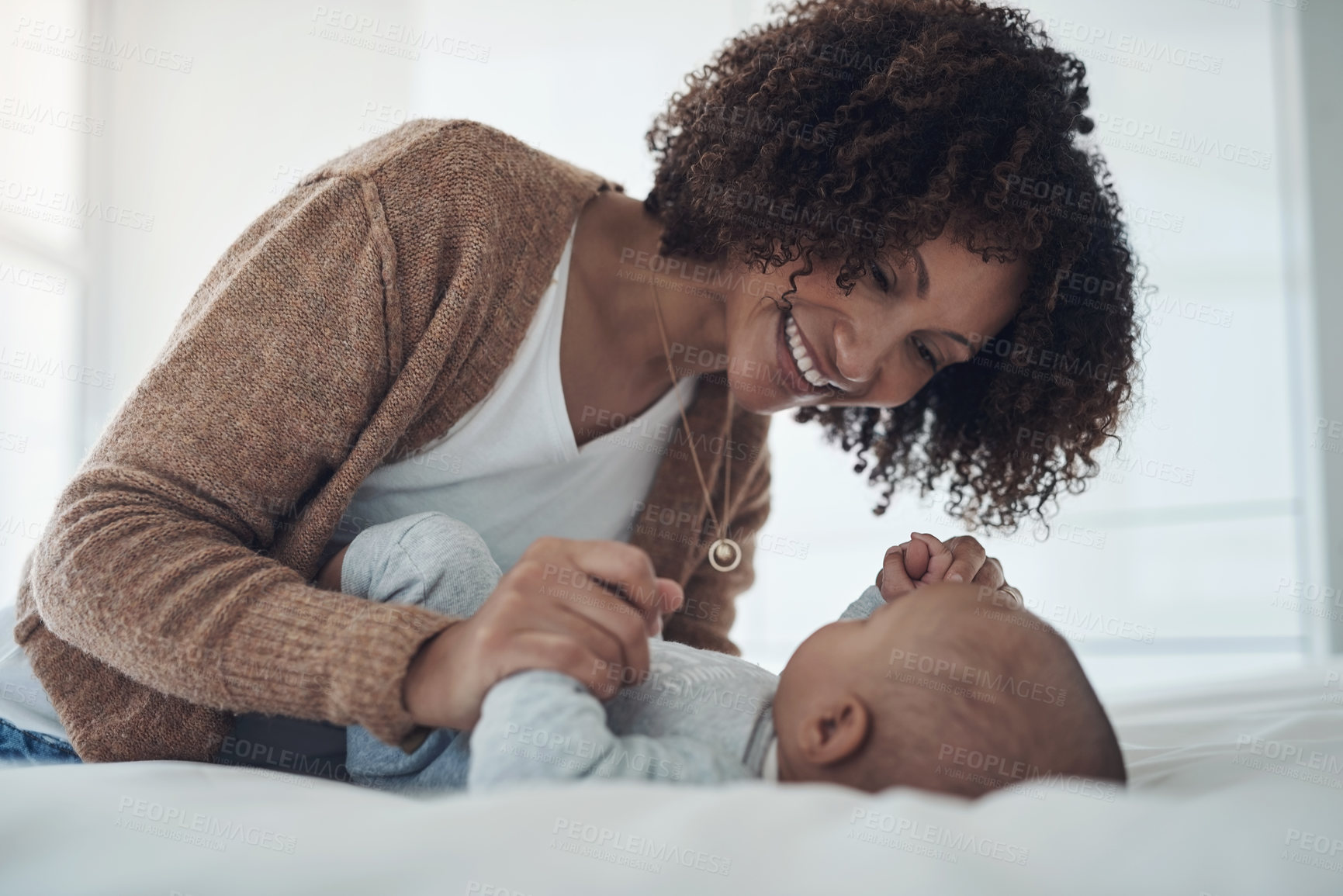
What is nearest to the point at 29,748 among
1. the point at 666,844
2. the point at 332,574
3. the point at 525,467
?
the point at 332,574

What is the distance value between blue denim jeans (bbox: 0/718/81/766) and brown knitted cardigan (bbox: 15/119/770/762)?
12 cm

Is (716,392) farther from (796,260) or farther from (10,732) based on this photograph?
Result: (10,732)

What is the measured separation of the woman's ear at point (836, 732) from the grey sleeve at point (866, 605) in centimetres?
30

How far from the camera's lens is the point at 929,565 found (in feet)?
3.40

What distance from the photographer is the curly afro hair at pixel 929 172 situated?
1070 millimetres

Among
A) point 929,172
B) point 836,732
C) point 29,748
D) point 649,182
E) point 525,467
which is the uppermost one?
point 649,182

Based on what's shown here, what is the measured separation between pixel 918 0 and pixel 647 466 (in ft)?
2.35

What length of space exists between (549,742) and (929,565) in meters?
0.54

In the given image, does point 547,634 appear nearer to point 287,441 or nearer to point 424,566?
point 424,566

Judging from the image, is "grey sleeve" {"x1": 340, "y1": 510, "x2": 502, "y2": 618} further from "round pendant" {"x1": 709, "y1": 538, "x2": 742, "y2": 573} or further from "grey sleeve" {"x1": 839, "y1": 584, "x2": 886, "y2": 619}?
"round pendant" {"x1": 709, "y1": 538, "x2": 742, "y2": 573}

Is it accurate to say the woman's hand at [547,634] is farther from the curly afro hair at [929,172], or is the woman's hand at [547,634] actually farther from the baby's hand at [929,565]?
the curly afro hair at [929,172]

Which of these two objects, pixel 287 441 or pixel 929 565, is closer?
pixel 287 441

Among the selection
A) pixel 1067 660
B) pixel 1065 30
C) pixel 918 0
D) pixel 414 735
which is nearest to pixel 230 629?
pixel 414 735

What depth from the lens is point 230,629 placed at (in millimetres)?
754
